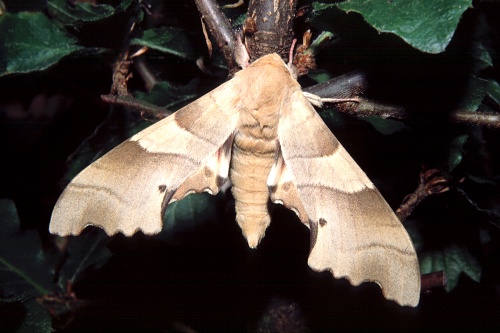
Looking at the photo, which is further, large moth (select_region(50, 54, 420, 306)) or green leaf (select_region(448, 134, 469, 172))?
green leaf (select_region(448, 134, 469, 172))

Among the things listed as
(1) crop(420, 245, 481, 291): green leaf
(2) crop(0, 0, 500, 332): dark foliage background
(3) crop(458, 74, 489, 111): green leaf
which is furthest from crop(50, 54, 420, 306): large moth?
(1) crop(420, 245, 481, 291): green leaf

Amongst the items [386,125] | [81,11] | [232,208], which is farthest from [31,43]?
[386,125]

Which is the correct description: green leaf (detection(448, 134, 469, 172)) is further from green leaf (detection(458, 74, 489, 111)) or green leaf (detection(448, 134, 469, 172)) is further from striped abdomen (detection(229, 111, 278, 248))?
striped abdomen (detection(229, 111, 278, 248))

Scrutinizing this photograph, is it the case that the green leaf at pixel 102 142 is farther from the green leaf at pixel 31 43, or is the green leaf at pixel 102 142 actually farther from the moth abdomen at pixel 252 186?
the moth abdomen at pixel 252 186

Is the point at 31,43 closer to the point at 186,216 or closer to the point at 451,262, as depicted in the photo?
the point at 186,216

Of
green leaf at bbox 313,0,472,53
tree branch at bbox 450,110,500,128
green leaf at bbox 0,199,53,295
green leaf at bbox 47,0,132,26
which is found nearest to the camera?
green leaf at bbox 313,0,472,53

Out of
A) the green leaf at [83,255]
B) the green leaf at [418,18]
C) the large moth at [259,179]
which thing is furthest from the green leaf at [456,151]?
the green leaf at [83,255]
